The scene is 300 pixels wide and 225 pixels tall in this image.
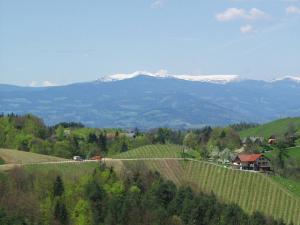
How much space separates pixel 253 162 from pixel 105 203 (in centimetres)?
5600

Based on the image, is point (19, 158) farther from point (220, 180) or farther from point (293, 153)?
point (293, 153)

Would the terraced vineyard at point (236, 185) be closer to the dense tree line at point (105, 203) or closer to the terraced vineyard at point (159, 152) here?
the terraced vineyard at point (159, 152)

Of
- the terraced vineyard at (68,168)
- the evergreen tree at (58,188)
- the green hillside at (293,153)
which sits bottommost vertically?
the evergreen tree at (58,188)

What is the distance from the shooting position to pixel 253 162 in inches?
5610

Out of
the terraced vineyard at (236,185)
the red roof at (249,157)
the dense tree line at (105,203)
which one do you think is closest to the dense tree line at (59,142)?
the red roof at (249,157)

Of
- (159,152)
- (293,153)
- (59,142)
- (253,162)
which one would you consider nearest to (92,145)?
(59,142)

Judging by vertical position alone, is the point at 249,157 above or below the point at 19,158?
above

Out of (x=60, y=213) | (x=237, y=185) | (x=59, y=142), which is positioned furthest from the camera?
(x=59, y=142)

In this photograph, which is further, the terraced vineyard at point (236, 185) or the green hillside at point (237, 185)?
the green hillside at point (237, 185)

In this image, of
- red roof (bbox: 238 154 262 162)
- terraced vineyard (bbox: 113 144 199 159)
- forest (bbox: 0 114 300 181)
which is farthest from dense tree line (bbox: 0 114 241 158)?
red roof (bbox: 238 154 262 162)

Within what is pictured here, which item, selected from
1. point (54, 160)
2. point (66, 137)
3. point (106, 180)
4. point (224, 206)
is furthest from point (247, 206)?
point (66, 137)

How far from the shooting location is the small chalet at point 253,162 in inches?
5561

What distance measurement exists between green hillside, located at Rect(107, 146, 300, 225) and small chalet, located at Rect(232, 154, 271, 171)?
1644cm

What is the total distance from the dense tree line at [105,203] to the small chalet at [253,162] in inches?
1540
